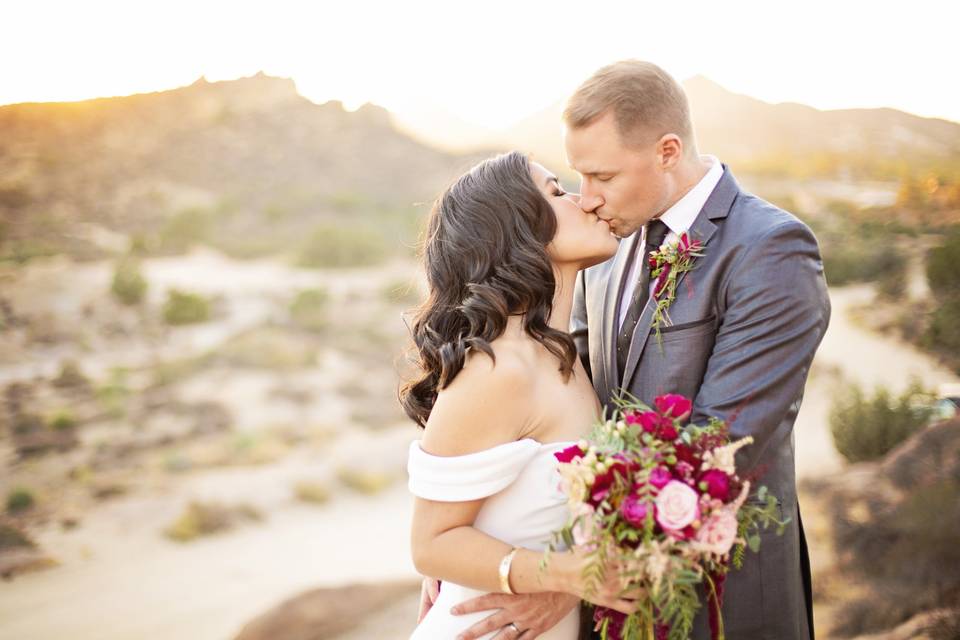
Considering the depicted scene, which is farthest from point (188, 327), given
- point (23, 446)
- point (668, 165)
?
point (668, 165)

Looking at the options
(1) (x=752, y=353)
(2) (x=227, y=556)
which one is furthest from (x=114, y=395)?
(1) (x=752, y=353)

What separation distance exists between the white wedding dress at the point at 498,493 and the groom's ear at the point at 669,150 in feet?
3.64

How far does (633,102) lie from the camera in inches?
104

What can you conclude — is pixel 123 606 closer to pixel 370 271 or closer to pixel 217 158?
pixel 370 271

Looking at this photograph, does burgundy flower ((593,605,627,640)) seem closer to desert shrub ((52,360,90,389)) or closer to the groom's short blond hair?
the groom's short blond hair

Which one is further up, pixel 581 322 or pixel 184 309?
pixel 581 322

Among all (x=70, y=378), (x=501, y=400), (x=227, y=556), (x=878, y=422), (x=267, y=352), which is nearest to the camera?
(x=501, y=400)

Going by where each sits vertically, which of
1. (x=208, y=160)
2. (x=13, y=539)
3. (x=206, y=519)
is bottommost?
(x=206, y=519)

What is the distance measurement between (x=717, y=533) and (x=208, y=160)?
991 inches

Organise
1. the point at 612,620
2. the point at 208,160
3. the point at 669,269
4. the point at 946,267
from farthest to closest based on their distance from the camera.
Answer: the point at 208,160 → the point at 946,267 → the point at 669,269 → the point at 612,620

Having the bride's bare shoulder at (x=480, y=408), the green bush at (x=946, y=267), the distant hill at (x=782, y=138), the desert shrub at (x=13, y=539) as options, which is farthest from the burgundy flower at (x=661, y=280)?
the distant hill at (x=782, y=138)

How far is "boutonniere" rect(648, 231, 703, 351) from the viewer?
2473 mm

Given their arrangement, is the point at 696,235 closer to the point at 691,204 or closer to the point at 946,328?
the point at 691,204

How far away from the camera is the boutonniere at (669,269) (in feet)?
8.11
